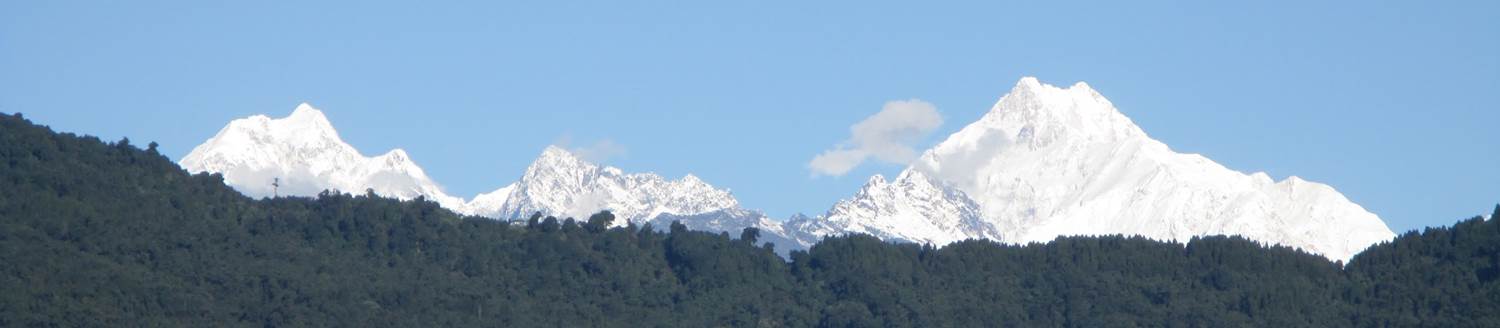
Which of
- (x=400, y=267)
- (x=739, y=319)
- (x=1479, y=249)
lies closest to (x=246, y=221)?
(x=400, y=267)

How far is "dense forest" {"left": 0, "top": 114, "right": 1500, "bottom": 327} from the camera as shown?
399 ft

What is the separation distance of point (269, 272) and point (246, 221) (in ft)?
27.1

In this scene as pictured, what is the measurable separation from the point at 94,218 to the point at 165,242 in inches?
130

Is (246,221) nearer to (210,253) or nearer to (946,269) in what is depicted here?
(210,253)

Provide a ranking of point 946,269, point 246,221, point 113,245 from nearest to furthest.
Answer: point 113,245
point 246,221
point 946,269

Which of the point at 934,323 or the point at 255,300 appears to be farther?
the point at 934,323

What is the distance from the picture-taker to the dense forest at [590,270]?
121750 millimetres

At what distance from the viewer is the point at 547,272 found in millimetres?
135750

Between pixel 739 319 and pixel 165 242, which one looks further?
pixel 739 319

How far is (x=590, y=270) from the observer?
453 feet

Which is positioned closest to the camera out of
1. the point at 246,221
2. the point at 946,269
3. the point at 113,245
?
the point at 113,245

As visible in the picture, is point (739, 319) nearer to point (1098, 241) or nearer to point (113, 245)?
point (1098, 241)

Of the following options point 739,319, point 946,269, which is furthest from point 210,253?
point 946,269

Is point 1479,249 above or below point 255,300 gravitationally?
above
